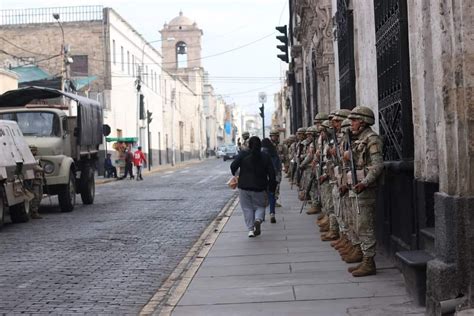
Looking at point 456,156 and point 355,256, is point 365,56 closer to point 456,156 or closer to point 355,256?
point 355,256

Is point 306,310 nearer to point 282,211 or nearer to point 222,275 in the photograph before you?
point 222,275

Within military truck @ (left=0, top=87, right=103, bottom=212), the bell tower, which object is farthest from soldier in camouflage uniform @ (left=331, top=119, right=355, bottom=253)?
the bell tower

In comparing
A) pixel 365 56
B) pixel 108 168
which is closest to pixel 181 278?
pixel 365 56

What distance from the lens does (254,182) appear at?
12.9 metres

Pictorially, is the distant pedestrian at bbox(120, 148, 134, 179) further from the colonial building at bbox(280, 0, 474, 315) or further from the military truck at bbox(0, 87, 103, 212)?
the colonial building at bbox(280, 0, 474, 315)

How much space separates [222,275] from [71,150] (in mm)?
11390

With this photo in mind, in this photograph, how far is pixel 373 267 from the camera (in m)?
8.67

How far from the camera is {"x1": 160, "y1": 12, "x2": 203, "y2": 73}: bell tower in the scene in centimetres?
9738

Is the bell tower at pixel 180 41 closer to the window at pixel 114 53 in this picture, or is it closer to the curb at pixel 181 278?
the window at pixel 114 53

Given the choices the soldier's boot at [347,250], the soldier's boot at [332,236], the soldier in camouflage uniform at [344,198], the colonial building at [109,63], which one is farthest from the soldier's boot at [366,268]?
the colonial building at [109,63]

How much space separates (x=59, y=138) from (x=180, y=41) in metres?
78.7

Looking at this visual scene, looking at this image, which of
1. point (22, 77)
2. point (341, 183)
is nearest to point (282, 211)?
point (341, 183)

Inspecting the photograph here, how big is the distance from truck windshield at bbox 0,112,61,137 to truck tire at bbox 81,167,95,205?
216 cm

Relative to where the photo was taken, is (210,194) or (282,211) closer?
(282,211)
